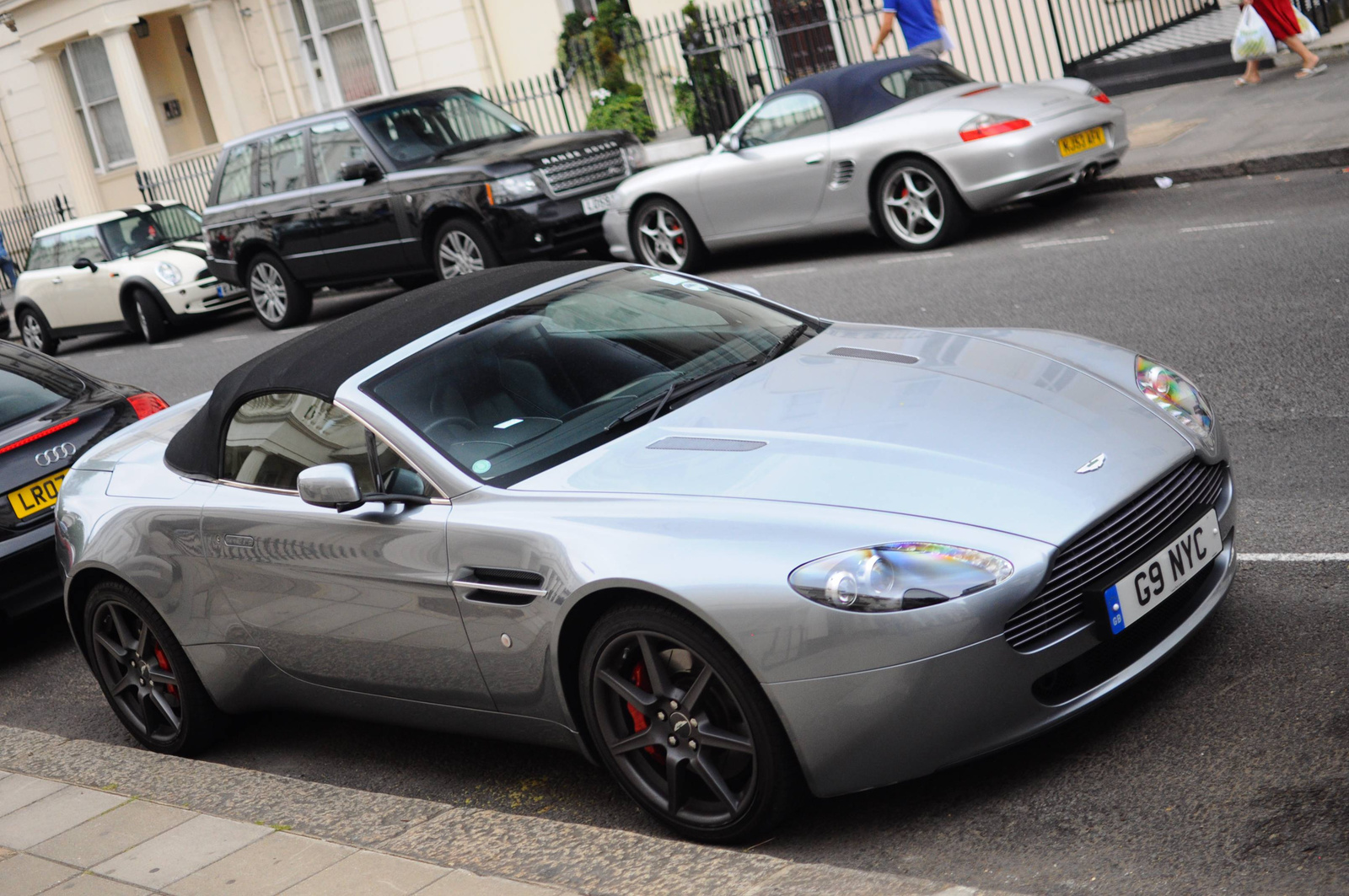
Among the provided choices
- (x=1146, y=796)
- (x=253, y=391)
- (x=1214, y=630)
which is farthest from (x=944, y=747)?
(x=253, y=391)

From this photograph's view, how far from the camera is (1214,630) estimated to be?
4.23 meters

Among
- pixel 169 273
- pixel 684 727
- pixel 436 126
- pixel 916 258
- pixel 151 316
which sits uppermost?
pixel 436 126

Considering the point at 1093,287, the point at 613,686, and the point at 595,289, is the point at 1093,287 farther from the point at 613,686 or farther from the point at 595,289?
the point at 613,686

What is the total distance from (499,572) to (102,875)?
1364mm

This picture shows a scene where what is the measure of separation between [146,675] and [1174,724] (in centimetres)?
366

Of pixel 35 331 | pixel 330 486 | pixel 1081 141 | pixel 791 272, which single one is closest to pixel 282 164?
pixel 791 272

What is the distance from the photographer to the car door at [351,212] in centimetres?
1384

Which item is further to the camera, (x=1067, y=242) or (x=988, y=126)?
(x=988, y=126)

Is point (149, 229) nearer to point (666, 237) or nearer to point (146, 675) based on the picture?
point (666, 237)

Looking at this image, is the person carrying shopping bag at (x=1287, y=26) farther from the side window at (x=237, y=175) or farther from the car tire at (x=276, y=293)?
the side window at (x=237, y=175)

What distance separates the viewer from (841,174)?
1159cm

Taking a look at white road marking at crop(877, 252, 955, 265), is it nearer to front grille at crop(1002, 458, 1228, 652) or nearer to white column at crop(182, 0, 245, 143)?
front grille at crop(1002, 458, 1228, 652)

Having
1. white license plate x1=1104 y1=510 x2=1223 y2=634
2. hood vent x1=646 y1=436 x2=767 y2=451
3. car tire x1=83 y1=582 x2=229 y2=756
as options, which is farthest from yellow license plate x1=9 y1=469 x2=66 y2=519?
white license plate x1=1104 y1=510 x2=1223 y2=634

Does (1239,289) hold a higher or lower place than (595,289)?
lower
